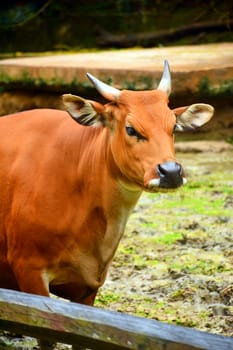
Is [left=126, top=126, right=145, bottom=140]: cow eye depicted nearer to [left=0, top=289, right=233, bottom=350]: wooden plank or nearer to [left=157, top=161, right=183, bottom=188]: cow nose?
[left=157, top=161, right=183, bottom=188]: cow nose

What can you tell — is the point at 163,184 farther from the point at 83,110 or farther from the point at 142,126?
the point at 83,110

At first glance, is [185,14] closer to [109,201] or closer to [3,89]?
[3,89]

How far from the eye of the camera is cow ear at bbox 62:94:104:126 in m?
4.44

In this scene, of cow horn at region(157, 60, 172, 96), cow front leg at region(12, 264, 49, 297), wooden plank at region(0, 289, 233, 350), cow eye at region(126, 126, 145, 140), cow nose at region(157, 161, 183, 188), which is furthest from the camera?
cow horn at region(157, 60, 172, 96)

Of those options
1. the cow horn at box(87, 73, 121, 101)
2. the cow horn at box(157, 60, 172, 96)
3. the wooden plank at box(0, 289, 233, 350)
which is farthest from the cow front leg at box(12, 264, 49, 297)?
the cow horn at box(157, 60, 172, 96)

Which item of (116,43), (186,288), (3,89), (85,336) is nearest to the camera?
(85,336)

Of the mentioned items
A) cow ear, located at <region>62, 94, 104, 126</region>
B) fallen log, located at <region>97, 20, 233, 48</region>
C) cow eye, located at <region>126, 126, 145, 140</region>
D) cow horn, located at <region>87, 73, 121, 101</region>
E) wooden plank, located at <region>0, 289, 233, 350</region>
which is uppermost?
cow horn, located at <region>87, 73, 121, 101</region>

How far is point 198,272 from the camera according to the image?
6340mm

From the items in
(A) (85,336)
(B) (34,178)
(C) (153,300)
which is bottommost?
(C) (153,300)

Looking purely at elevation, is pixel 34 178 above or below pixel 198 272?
above

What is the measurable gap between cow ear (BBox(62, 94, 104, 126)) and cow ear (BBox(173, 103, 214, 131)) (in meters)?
0.38

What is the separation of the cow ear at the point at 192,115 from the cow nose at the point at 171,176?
1.56ft

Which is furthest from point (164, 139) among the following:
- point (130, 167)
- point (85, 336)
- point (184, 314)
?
point (184, 314)

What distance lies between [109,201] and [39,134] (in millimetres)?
520
